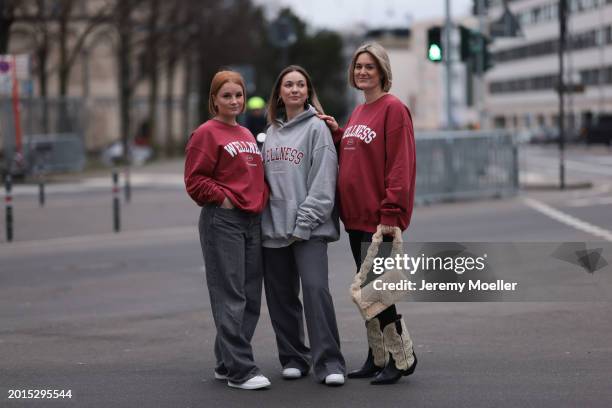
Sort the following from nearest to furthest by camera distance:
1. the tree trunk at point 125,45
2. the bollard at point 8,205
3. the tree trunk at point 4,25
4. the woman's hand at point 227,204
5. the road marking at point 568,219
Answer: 1. the woman's hand at point 227,204
2. the road marking at point 568,219
3. the bollard at point 8,205
4. the tree trunk at point 4,25
5. the tree trunk at point 125,45

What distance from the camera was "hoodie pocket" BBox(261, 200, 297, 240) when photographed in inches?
272

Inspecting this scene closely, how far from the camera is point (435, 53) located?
74.1ft

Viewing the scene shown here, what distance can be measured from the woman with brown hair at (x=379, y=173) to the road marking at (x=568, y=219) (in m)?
9.27

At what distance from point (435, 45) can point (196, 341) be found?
14646 millimetres

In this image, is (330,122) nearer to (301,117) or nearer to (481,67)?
(301,117)

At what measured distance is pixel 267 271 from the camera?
7.17 m

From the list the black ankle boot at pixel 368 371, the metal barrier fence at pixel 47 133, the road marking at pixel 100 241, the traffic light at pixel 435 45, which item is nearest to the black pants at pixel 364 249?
the black ankle boot at pixel 368 371

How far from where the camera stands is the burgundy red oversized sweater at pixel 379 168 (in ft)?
22.1

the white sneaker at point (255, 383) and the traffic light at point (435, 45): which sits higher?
the traffic light at point (435, 45)

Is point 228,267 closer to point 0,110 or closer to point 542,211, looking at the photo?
point 542,211

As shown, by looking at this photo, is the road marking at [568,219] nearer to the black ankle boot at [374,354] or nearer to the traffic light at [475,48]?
the traffic light at [475,48]

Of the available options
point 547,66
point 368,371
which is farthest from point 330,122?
point 547,66

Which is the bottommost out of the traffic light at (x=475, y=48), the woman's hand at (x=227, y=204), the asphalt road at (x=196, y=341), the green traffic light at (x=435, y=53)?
the asphalt road at (x=196, y=341)

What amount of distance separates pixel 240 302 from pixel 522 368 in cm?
176
